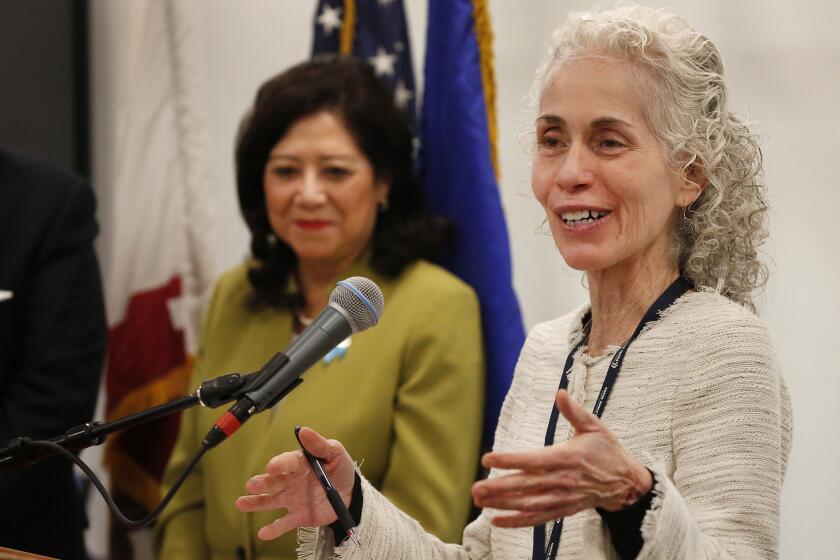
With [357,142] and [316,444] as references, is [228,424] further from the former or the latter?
[357,142]

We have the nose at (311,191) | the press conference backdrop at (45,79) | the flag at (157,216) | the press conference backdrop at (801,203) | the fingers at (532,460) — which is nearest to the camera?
the fingers at (532,460)

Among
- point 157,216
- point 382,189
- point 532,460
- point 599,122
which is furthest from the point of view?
point 157,216

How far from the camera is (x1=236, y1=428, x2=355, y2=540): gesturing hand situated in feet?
4.51

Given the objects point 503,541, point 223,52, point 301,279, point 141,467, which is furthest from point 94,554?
point 503,541

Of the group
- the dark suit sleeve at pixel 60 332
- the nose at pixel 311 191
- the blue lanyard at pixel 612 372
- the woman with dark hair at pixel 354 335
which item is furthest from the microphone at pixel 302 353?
the nose at pixel 311 191

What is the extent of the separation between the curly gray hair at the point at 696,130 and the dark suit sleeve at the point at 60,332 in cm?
129

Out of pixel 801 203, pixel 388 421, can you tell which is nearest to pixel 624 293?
pixel 388 421

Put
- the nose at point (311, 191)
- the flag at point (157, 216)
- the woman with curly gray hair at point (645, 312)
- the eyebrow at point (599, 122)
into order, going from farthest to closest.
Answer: the flag at point (157, 216) < the nose at point (311, 191) < the eyebrow at point (599, 122) < the woman with curly gray hair at point (645, 312)

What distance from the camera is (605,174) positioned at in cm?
148

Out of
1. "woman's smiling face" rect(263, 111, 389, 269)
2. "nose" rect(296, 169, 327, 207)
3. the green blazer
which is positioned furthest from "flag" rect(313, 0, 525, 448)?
"nose" rect(296, 169, 327, 207)

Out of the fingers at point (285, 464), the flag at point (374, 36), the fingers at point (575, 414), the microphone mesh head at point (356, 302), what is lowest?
the fingers at point (285, 464)

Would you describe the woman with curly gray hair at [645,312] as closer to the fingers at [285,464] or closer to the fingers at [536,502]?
the fingers at [285,464]

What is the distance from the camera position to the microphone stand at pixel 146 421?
1.21 m

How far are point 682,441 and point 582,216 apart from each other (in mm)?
348
